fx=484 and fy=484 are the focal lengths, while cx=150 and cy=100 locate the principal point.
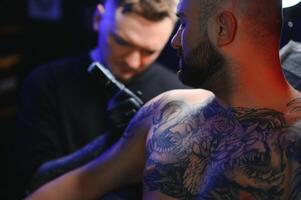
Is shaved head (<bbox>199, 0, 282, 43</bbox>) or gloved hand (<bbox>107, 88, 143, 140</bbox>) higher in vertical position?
shaved head (<bbox>199, 0, 282, 43</bbox>)

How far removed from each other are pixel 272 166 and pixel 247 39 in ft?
1.17

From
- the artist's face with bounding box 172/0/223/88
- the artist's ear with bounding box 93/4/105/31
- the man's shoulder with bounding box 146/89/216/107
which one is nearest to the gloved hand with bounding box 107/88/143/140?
the man's shoulder with bounding box 146/89/216/107

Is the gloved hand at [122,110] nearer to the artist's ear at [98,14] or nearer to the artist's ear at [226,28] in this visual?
the artist's ear at [226,28]

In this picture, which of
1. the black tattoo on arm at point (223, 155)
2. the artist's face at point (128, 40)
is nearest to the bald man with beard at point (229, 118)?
the black tattoo on arm at point (223, 155)

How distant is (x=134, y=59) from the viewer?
2.37 meters

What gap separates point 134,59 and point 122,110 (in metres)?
0.57

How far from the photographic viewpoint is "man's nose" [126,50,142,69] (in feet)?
7.71

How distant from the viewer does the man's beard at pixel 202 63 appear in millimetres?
1413

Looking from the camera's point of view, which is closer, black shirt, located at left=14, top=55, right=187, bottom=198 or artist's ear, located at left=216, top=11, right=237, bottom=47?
artist's ear, located at left=216, top=11, right=237, bottom=47

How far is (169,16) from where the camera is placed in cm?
234

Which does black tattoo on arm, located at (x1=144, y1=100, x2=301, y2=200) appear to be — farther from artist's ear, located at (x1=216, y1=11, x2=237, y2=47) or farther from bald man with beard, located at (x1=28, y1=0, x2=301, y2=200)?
artist's ear, located at (x1=216, y1=11, x2=237, y2=47)

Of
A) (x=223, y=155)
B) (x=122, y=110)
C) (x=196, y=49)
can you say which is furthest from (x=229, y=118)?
(x=122, y=110)

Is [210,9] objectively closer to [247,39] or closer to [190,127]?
[247,39]

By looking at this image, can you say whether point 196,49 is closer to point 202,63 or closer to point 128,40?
point 202,63
